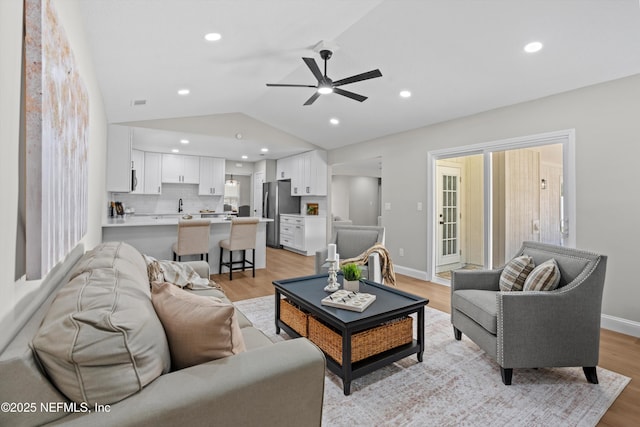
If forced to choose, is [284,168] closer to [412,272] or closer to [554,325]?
[412,272]

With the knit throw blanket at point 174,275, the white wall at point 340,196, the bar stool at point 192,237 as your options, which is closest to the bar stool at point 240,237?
the bar stool at point 192,237

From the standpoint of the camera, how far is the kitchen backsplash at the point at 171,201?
22.8ft

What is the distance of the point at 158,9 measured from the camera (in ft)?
6.70

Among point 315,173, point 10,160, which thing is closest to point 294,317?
point 10,160

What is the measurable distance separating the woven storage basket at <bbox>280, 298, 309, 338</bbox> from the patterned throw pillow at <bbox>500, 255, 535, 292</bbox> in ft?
5.19

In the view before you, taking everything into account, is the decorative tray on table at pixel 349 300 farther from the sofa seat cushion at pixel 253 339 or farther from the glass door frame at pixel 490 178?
the glass door frame at pixel 490 178

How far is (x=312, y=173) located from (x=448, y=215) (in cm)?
305

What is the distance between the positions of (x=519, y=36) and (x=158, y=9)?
2.85m

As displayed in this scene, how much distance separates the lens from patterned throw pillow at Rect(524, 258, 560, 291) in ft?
6.87

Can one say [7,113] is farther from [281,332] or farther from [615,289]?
[615,289]

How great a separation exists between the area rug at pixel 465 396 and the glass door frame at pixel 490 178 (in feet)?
5.49

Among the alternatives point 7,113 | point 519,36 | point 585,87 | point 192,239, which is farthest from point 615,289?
point 192,239

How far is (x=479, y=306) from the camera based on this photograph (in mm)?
2242

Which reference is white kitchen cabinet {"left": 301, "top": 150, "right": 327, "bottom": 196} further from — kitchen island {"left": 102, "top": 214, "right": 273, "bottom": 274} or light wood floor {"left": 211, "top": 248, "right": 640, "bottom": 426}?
kitchen island {"left": 102, "top": 214, "right": 273, "bottom": 274}
